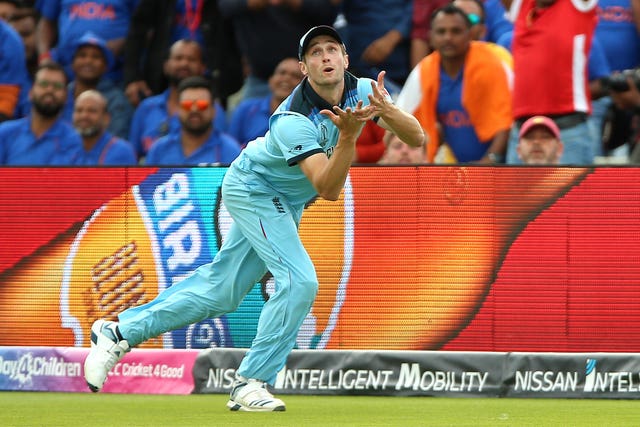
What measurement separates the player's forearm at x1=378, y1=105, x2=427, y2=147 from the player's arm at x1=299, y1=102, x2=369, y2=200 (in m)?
0.32

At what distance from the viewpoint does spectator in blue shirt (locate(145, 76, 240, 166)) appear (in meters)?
12.2

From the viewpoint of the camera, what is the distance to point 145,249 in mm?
10250

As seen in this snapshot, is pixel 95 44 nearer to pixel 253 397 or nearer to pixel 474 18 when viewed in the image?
pixel 474 18

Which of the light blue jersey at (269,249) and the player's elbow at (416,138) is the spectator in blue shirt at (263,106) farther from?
the player's elbow at (416,138)

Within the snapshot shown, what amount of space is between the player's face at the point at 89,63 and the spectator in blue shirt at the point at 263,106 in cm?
195

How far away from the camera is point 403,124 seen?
7871mm

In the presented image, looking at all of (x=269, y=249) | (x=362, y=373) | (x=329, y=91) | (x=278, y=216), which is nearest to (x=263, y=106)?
(x=362, y=373)

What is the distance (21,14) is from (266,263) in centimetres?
804

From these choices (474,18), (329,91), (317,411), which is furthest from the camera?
(474,18)

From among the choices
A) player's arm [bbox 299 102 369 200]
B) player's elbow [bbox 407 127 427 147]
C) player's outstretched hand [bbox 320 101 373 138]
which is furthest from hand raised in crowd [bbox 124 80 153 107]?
player's outstretched hand [bbox 320 101 373 138]

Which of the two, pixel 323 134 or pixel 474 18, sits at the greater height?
pixel 474 18

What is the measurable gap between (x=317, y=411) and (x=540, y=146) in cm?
339

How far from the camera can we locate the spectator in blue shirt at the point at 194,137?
12242mm

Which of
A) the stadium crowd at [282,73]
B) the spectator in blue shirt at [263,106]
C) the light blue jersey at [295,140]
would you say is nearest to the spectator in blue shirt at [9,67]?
the stadium crowd at [282,73]
